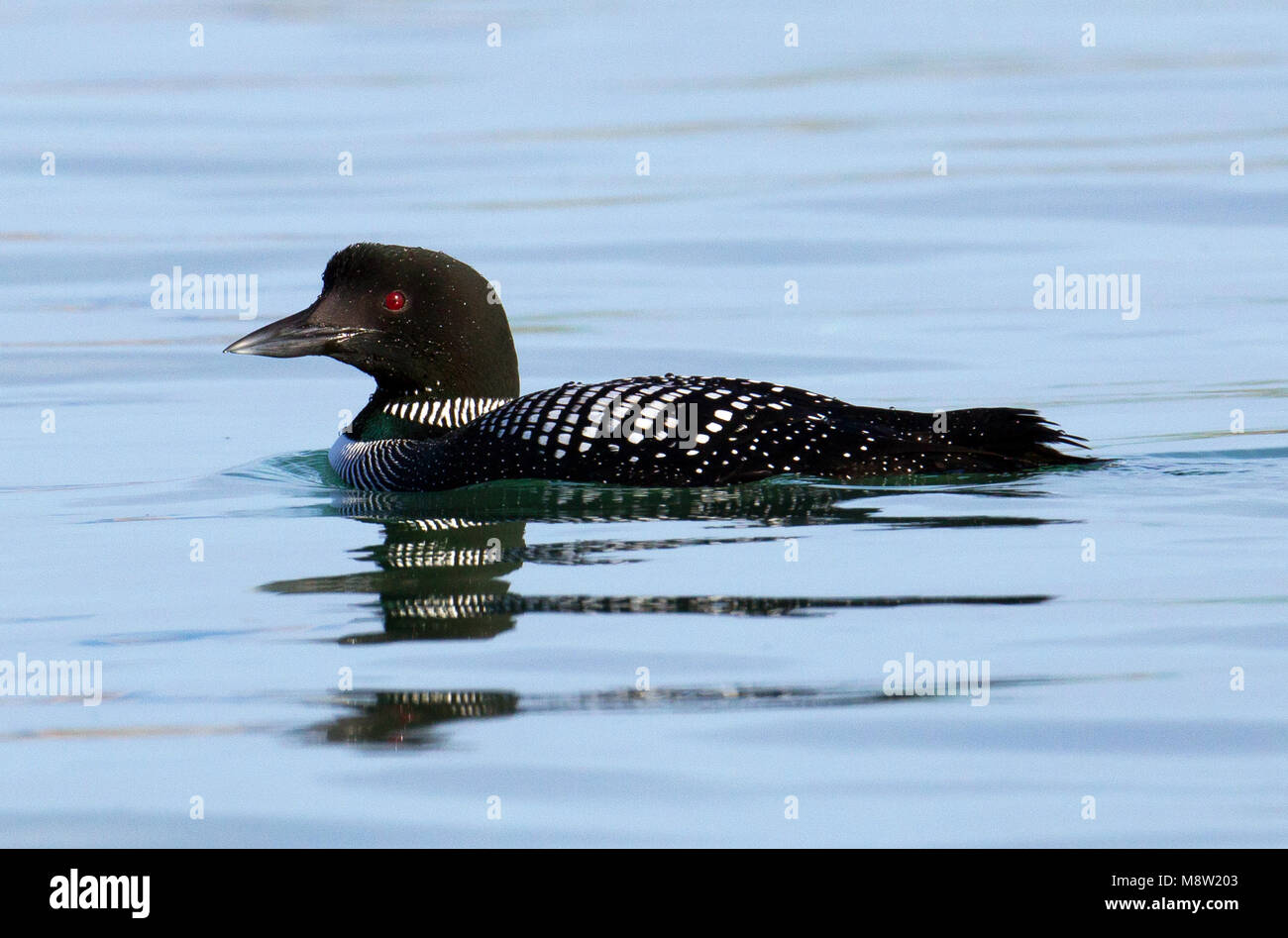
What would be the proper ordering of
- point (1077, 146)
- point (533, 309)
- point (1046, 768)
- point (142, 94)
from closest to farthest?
point (1046, 768)
point (533, 309)
point (1077, 146)
point (142, 94)

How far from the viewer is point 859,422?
675 centimetres

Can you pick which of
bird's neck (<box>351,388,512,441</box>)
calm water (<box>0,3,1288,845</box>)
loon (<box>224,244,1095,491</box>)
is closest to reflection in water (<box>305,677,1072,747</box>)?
Result: calm water (<box>0,3,1288,845</box>)

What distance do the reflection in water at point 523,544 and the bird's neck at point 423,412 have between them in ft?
0.86

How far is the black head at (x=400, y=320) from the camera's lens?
7156mm

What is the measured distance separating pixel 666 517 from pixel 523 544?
0.46 meters

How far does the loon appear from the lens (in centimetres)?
664

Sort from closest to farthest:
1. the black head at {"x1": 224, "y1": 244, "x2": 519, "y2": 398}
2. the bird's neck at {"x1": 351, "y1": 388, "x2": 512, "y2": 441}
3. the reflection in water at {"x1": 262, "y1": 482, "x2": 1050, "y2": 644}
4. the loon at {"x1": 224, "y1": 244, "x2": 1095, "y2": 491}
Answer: the reflection in water at {"x1": 262, "y1": 482, "x2": 1050, "y2": 644}
the loon at {"x1": 224, "y1": 244, "x2": 1095, "y2": 491}
the black head at {"x1": 224, "y1": 244, "x2": 519, "y2": 398}
the bird's neck at {"x1": 351, "y1": 388, "x2": 512, "y2": 441}

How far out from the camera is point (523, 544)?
6.30m

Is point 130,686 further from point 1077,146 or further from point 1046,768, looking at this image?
point 1077,146

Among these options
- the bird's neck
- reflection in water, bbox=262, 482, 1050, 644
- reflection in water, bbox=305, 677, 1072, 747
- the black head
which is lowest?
reflection in water, bbox=305, 677, 1072, 747

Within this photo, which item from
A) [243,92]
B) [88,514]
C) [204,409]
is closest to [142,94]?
[243,92]

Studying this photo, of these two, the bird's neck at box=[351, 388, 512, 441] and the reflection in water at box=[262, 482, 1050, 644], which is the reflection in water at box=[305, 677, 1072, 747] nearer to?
the reflection in water at box=[262, 482, 1050, 644]

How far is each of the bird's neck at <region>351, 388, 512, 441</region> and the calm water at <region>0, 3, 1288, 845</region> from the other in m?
0.28
